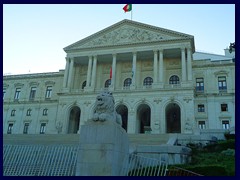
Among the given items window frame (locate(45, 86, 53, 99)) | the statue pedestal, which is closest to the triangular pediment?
window frame (locate(45, 86, 53, 99))

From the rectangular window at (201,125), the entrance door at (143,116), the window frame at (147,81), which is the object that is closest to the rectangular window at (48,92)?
the window frame at (147,81)

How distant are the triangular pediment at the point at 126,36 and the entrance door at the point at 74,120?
10940mm

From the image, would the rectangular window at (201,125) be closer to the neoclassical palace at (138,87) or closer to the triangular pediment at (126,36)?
the neoclassical palace at (138,87)

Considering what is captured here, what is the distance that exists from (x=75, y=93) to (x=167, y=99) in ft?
48.3

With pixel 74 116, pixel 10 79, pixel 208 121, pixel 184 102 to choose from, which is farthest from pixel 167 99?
pixel 10 79

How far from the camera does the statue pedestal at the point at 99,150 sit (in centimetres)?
867

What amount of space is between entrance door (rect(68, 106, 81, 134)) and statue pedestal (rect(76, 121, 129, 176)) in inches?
1302

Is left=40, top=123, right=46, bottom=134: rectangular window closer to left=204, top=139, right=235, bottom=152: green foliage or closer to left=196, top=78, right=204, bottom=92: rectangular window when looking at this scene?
left=196, top=78, right=204, bottom=92: rectangular window

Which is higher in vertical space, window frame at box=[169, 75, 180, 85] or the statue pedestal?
window frame at box=[169, 75, 180, 85]

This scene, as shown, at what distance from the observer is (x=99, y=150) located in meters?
8.84

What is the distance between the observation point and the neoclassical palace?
121 ft

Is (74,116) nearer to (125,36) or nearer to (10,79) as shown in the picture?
(125,36)

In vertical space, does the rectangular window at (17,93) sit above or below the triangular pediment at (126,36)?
below

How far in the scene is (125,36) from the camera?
142 feet
